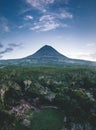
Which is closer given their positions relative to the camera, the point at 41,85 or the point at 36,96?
the point at 36,96

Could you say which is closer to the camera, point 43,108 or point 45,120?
point 45,120

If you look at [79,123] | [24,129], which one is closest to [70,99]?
[79,123]

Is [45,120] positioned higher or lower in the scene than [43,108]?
lower

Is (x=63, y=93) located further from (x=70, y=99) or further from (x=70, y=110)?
(x=70, y=110)

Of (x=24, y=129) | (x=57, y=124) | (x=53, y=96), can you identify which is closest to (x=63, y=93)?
(x=53, y=96)

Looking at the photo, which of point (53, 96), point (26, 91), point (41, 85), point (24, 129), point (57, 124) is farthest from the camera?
point (41, 85)

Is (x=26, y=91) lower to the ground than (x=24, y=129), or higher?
higher

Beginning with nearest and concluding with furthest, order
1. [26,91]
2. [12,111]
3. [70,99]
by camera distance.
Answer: [12,111] → [70,99] → [26,91]

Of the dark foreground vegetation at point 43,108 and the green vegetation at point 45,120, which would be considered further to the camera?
the dark foreground vegetation at point 43,108

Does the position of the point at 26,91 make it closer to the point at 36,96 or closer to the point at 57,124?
the point at 36,96

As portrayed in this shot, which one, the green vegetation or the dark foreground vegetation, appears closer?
the green vegetation
